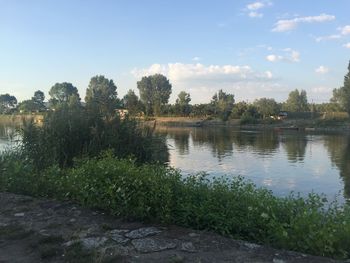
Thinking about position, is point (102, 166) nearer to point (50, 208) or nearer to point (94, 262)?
point (50, 208)

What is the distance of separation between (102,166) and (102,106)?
6.11 m

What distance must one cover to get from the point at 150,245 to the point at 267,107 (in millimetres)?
117441

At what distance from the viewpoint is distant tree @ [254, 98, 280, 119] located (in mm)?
118325

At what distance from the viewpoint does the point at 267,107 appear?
119 meters

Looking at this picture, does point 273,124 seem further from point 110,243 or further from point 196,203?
point 110,243

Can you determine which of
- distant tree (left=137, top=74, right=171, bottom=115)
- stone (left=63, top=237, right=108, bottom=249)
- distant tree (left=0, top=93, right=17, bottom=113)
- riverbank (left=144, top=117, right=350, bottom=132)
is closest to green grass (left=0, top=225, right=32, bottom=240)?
stone (left=63, top=237, right=108, bottom=249)

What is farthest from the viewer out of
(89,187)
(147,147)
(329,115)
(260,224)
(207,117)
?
(207,117)

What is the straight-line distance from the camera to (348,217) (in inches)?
239

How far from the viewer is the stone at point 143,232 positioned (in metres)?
5.43

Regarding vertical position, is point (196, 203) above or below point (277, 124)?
above

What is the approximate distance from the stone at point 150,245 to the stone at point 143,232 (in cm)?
13

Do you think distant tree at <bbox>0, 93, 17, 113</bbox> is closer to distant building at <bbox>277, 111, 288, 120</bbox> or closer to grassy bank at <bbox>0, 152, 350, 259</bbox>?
distant building at <bbox>277, 111, 288, 120</bbox>

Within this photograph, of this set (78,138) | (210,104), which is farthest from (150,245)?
(210,104)

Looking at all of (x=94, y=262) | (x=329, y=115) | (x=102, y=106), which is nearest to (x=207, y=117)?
(x=329, y=115)
